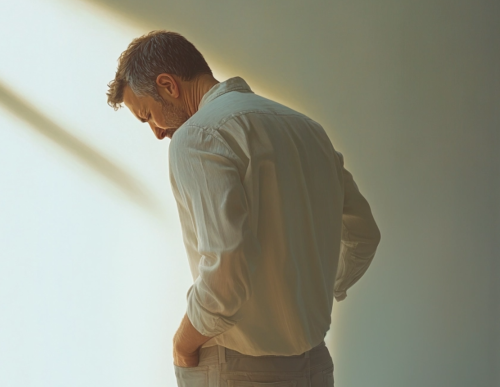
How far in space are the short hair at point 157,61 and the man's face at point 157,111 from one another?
18 millimetres

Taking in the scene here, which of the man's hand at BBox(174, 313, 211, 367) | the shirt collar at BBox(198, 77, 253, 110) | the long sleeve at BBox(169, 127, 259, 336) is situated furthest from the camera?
the shirt collar at BBox(198, 77, 253, 110)

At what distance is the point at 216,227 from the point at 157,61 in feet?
1.52

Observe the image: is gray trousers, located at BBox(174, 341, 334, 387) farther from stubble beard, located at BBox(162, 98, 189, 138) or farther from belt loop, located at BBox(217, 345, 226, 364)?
stubble beard, located at BBox(162, 98, 189, 138)

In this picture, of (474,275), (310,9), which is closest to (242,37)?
(310,9)

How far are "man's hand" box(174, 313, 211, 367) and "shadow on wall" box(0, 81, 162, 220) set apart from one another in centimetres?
131

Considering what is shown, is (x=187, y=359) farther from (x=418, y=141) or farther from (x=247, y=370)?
(x=418, y=141)

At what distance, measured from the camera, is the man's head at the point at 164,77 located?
1208 millimetres

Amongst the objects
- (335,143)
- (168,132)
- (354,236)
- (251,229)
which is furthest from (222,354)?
(335,143)

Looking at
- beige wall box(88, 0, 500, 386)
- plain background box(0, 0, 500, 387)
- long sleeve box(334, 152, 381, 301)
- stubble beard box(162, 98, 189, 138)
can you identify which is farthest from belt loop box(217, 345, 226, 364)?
beige wall box(88, 0, 500, 386)

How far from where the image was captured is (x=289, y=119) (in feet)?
3.54

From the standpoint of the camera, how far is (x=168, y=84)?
1227 millimetres

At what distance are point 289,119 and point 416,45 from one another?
63.3 inches

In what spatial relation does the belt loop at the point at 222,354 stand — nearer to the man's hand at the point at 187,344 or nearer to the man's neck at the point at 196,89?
the man's hand at the point at 187,344

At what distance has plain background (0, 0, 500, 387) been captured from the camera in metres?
2.25
